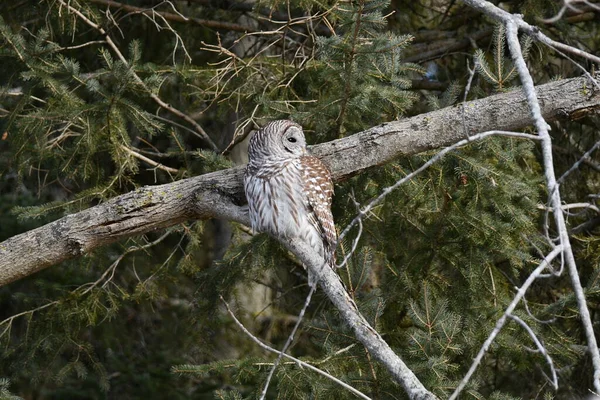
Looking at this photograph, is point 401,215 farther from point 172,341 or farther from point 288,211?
point 172,341

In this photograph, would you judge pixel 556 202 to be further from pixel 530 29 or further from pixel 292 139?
pixel 292 139

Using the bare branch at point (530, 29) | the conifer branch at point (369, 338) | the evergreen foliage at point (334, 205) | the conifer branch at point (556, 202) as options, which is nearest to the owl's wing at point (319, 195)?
the evergreen foliage at point (334, 205)

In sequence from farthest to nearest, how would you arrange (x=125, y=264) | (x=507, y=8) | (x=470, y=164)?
(x=125, y=264) → (x=507, y=8) → (x=470, y=164)

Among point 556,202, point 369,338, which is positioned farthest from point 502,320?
point 369,338

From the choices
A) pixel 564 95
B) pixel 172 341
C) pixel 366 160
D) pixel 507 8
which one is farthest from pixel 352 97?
pixel 172 341

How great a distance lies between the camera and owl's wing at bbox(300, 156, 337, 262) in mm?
4762

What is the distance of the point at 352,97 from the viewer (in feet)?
16.5

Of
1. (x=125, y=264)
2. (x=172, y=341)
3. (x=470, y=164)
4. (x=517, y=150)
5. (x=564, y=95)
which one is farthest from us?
(x=172, y=341)

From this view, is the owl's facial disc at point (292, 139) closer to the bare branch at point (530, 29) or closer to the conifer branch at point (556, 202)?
the bare branch at point (530, 29)

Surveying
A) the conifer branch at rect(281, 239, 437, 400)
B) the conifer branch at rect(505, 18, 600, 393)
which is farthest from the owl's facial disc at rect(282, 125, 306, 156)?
the conifer branch at rect(505, 18, 600, 393)

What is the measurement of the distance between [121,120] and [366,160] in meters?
1.70

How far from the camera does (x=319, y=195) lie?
4938mm

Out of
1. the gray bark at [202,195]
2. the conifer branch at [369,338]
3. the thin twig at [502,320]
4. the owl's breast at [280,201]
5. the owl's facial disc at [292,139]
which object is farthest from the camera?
the owl's facial disc at [292,139]

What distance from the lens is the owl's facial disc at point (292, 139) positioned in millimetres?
5113
